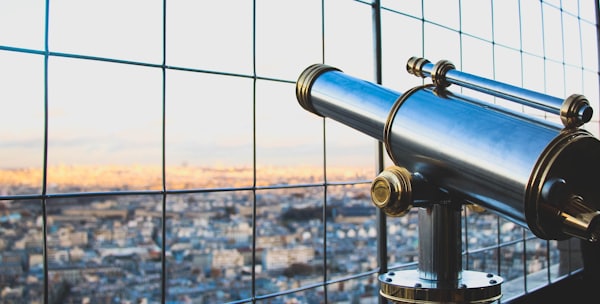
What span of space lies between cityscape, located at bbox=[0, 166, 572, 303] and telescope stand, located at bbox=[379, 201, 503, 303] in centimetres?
125

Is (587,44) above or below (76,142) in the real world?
above

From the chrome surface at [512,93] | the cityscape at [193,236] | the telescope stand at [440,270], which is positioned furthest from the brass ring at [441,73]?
the cityscape at [193,236]

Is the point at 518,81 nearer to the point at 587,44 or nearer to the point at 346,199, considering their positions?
the point at 587,44

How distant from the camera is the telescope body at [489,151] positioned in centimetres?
129

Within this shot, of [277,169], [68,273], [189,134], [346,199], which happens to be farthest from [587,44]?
[68,273]

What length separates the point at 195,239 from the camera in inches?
109

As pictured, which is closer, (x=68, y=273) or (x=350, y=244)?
(x=68, y=273)

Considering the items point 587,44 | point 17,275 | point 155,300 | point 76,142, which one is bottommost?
point 155,300

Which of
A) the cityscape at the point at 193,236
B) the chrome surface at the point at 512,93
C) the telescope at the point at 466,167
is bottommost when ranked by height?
the cityscape at the point at 193,236

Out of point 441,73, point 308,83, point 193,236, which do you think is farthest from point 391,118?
point 193,236

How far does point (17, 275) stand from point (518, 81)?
404 centimetres

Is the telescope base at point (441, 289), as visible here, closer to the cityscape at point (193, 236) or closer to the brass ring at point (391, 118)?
the brass ring at point (391, 118)

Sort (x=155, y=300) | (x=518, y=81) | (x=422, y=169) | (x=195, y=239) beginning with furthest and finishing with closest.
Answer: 1. (x=518, y=81)
2. (x=195, y=239)
3. (x=155, y=300)
4. (x=422, y=169)

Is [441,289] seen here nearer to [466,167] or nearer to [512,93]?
[466,167]
